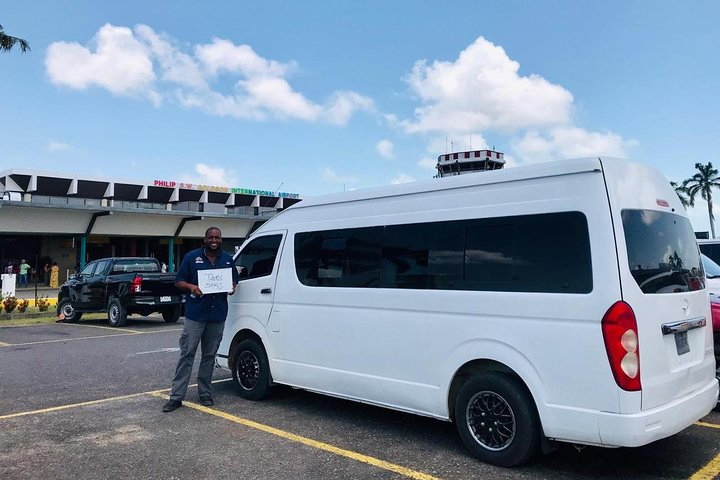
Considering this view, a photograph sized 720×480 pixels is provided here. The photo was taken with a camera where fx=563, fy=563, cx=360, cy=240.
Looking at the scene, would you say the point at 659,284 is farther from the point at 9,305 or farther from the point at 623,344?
the point at 9,305

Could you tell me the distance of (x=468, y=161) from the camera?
1034 cm

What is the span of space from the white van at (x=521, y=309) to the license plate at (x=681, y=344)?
2 cm

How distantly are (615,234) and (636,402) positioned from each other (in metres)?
1.17

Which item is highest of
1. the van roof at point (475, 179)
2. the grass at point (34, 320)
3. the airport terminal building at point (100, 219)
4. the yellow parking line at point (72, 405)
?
the airport terminal building at point (100, 219)

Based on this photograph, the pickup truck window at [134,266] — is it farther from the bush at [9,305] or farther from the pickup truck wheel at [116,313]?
the bush at [9,305]

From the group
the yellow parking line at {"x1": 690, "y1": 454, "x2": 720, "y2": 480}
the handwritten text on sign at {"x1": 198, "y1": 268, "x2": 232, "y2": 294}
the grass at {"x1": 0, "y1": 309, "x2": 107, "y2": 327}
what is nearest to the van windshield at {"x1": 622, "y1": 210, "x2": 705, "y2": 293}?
the yellow parking line at {"x1": 690, "y1": 454, "x2": 720, "y2": 480}

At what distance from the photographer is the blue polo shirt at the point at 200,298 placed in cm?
643

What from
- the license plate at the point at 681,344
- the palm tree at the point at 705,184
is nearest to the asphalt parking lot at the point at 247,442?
the license plate at the point at 681,344

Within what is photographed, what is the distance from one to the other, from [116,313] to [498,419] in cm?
1300

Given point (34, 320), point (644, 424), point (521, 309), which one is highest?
point (521, 309)

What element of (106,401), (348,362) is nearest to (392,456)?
(348,362)

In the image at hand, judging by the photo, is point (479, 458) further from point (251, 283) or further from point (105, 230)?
point (105, 230)

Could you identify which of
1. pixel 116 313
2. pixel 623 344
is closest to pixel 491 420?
pixel 623 344

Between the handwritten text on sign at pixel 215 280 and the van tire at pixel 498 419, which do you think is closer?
the van tire at pixel 498 419
